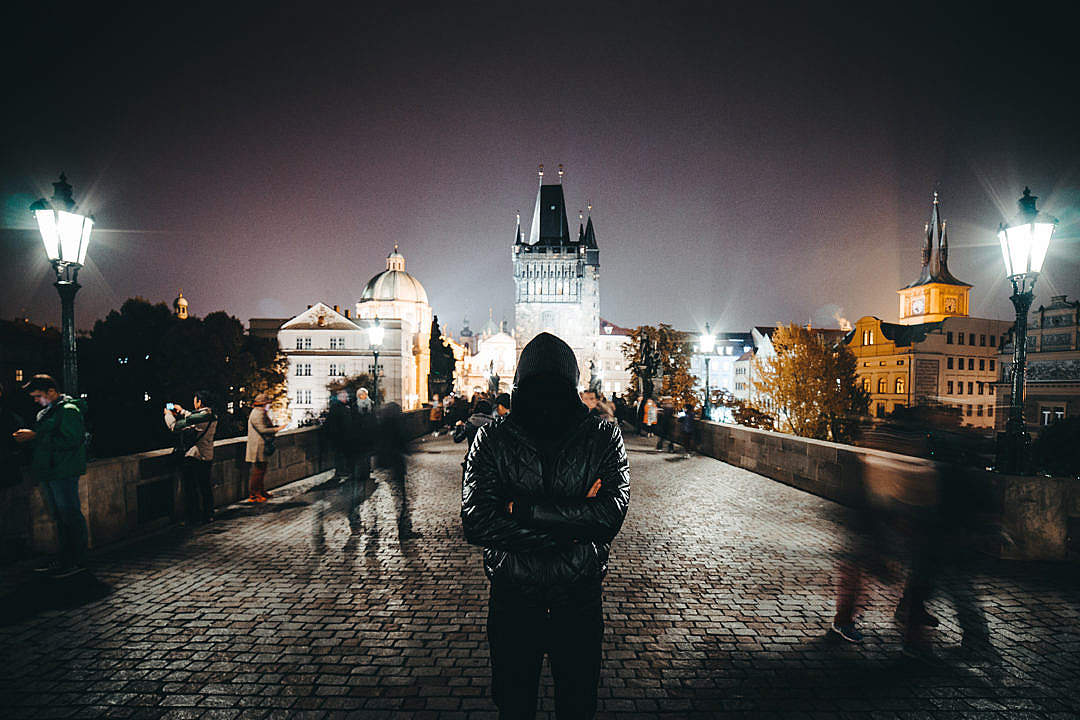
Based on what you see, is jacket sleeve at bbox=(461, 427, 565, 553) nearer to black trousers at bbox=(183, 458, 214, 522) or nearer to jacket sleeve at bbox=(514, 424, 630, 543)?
jacket sleeve at bbox=(514, 424, 630, 543)

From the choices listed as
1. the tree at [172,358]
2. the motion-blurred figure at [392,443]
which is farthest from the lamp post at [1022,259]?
the tree at [172,358]

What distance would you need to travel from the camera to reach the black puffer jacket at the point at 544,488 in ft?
7.56

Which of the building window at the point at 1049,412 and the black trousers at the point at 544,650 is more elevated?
the black trousers at the point at 544,650

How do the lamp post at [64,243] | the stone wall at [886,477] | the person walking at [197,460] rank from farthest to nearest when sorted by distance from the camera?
the person walking at [197,460]
the lamp post at [64,243]
the stone wall at [886,477]

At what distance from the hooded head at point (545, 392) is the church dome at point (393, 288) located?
285ft

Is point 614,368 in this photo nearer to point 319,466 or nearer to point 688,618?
point 319,466

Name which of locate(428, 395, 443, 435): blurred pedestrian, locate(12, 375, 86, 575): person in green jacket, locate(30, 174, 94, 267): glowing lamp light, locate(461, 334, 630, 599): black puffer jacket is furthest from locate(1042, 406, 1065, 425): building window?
locate(30, 174, 94, 267): glowing lamp light

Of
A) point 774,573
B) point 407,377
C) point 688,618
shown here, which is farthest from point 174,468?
point 407,377

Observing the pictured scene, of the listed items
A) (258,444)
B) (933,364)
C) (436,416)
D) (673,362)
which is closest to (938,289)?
(933,364)

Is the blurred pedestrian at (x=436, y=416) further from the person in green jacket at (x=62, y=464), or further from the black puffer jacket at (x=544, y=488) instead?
the black puffer jacket at (x=544, y=488)

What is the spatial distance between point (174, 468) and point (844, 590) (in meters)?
7.76

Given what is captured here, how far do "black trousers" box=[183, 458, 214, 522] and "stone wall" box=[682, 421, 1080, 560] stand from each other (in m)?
7.88

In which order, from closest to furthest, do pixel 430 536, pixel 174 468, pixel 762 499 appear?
pixel 430 536 → pixel 174 468 → pixel 762 499

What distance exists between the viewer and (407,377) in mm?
69312
